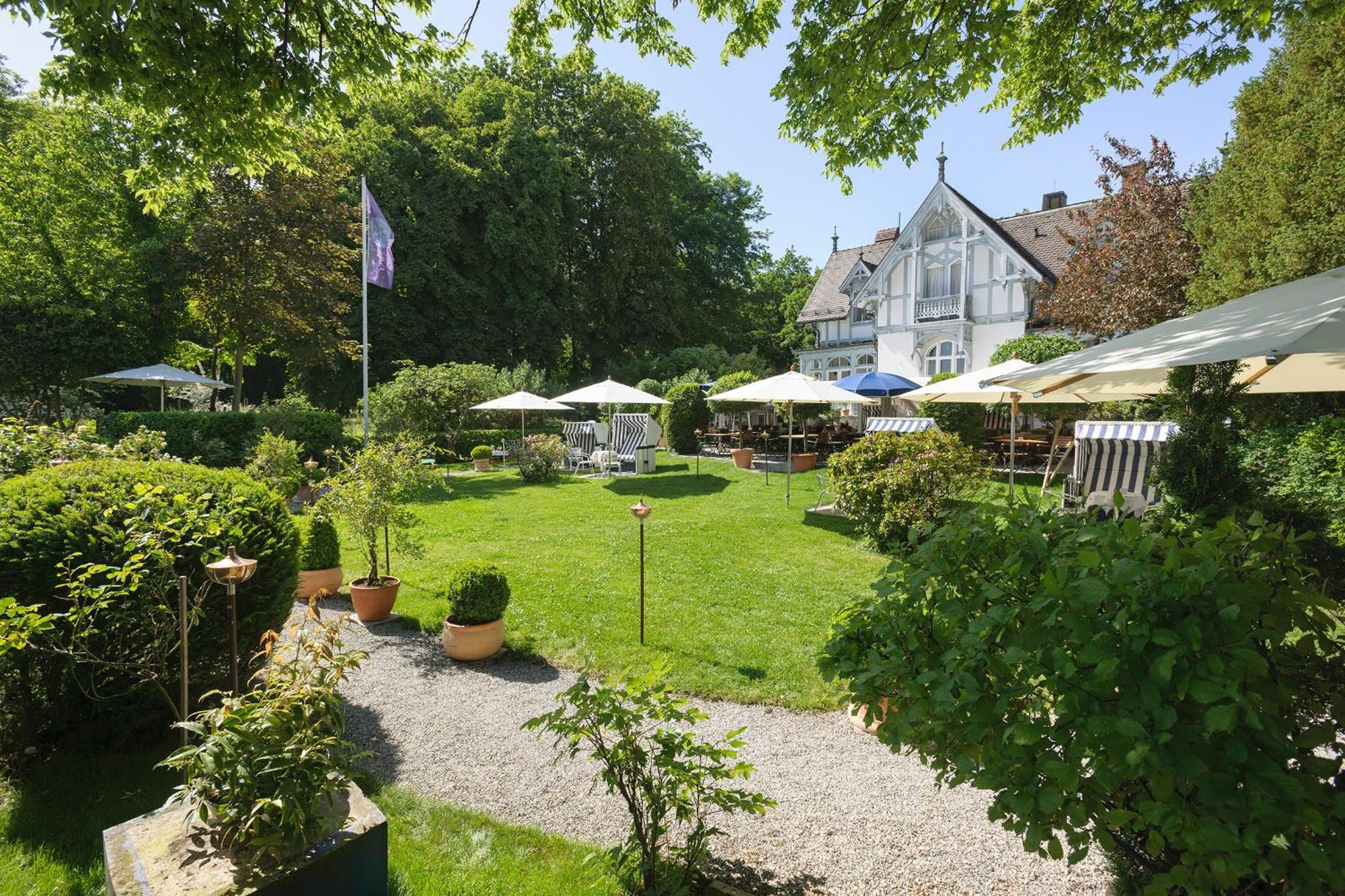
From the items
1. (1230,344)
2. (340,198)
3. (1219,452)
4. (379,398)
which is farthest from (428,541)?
(340,198)

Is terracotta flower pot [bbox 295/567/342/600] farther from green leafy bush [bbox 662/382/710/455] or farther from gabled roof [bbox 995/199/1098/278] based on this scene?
gabled roof [bbox 995/199/1098/278]

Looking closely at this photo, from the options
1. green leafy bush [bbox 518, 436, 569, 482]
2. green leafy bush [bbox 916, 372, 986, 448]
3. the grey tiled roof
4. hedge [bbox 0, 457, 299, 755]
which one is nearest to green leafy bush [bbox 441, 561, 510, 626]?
hedge [bbox 0, 457, 299, 755]

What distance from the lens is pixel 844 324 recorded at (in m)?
31.3

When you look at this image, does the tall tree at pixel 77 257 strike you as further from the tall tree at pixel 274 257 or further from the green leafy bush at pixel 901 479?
the green leafy bush at pixel 901 479

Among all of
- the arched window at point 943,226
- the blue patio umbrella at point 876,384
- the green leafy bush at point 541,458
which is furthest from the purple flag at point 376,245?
the arched window at point 943,226

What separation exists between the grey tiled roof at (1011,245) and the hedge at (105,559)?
23934mm

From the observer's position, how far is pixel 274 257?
1667 cm

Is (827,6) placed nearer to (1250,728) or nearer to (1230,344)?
(1230,344)

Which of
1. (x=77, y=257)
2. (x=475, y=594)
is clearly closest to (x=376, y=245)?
(x=77, y=257)

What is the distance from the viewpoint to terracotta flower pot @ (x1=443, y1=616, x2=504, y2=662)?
5176 mm

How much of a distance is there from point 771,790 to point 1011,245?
25.3 m

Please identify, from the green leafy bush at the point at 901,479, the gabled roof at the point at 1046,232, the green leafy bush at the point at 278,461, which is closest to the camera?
the green leafy bush at the point at 901,479

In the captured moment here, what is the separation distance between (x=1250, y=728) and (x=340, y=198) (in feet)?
77.2

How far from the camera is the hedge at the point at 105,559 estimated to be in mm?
3119
